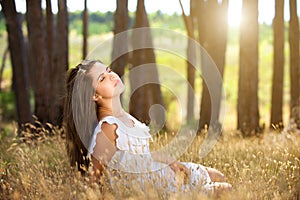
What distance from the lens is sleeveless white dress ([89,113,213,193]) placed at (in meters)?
4.41

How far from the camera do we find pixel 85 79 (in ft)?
16.5

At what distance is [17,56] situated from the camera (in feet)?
35.4

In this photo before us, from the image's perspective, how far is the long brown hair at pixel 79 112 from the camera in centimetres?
502

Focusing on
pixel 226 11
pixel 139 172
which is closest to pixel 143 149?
pixel 139 172

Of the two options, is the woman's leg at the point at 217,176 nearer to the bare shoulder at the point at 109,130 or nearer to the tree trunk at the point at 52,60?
the bare shoulder at the point at 109,130

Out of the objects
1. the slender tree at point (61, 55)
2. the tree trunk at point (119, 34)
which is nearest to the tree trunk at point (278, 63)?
the tree trunk at point (119, 34)

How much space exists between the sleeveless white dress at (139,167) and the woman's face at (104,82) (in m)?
0.25

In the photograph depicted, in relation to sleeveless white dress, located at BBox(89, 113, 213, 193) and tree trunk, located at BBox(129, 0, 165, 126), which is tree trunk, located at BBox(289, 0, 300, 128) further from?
sleeveless white dress, located at BBox(89, 113, 213, 193)

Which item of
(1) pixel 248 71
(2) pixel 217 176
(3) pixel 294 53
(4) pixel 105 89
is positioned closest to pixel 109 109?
(4) pixel 105 89


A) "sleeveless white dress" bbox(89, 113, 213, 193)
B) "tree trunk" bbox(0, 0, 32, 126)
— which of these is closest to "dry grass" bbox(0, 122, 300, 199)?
"sleeveless white dress" bbox(89, 113, 213, 193)

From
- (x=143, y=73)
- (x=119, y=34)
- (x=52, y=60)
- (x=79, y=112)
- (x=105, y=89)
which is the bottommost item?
(x=143, y=73)

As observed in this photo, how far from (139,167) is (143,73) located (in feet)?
25.1

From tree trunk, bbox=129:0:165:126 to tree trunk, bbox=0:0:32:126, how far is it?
7.27 ft

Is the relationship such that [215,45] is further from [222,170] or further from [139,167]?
[139,167]
